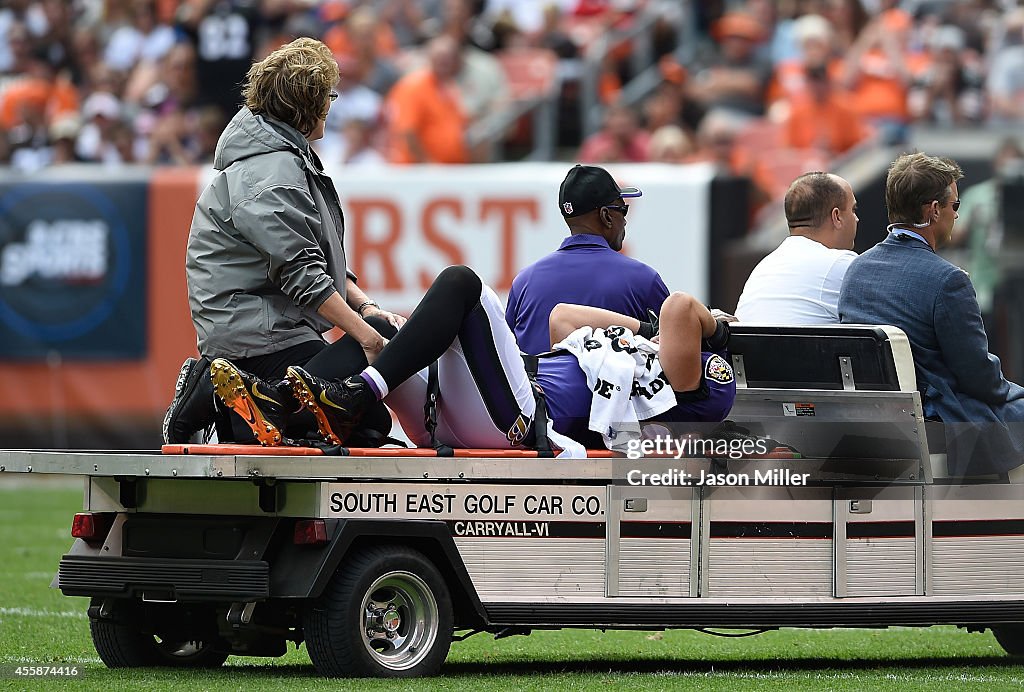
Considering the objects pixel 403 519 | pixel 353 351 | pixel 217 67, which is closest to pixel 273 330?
pixel 353 351

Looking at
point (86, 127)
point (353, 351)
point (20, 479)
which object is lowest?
point (20, 479)

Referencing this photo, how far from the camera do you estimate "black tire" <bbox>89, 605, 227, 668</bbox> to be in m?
7.26

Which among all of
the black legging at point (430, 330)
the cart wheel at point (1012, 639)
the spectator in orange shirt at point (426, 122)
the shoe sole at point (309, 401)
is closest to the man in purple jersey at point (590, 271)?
the black legging at point (430, 330)

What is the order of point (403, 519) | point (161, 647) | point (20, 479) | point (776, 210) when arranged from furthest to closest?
1. point (20, 479)
2. point (776, 210)
3. point (161, 647)
4. point (403, 519)

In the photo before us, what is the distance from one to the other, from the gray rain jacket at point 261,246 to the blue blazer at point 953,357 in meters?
2.20

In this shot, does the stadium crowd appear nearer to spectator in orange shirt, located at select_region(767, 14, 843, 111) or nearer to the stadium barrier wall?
spectator in orange shirt, located at select_region(767, 14, 843, 111)

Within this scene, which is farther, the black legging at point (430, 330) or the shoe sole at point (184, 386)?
the shoe sole at point (184, 386)

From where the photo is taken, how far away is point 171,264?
1642 cm

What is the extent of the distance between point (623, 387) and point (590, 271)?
61cm

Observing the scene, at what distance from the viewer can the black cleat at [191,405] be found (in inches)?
278

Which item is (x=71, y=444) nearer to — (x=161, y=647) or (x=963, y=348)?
(x=161, y=647)

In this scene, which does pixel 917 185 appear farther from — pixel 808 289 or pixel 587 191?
pixel 587 191

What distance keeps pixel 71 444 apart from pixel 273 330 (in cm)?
976

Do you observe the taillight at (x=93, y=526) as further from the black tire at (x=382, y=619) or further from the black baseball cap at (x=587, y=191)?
the black baseball cap at (x=587, y=191)
